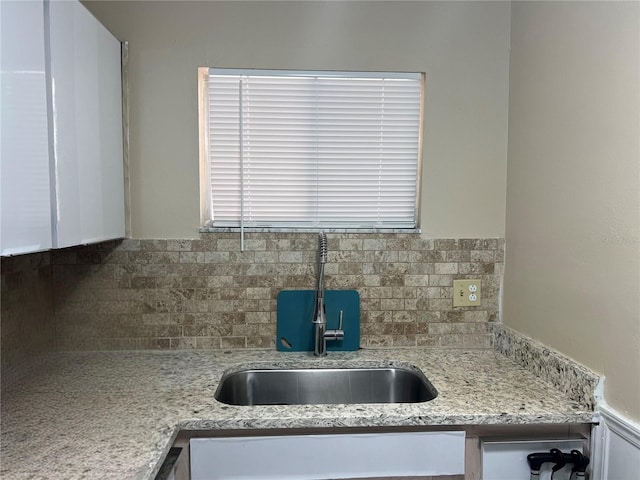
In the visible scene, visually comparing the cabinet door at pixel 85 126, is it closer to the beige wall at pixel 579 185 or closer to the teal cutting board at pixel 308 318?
the teal cutting board at pixel 308 318

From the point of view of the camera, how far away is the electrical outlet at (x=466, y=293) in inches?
69.7

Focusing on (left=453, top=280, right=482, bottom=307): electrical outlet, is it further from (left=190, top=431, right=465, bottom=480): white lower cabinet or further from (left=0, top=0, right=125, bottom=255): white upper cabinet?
(left=0, top=0, right=125, bottom=255): white upper cabinet

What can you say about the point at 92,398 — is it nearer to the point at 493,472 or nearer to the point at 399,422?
the point at 399,422

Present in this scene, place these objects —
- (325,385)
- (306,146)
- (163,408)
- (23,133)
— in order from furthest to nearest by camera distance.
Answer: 1. (306,146)
2. (325,385)
3. (163,408)
4. (23,133)

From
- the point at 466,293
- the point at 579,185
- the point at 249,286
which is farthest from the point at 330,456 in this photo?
the point at 579,185

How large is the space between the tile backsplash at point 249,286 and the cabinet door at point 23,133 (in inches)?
25.4

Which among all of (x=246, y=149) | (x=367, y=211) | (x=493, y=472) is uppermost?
(x=246, y=149)

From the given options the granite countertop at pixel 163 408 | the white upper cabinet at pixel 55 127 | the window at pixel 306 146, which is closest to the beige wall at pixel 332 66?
the window at pixel 306 146

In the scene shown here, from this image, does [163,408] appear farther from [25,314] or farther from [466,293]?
[466,293]

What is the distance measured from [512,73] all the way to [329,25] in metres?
0.75

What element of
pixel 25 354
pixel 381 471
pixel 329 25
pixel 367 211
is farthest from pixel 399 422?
pixel 329 25

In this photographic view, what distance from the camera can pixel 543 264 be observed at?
1478mm

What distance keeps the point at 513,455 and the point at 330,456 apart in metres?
0.53

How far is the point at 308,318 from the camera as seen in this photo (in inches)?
68.7
